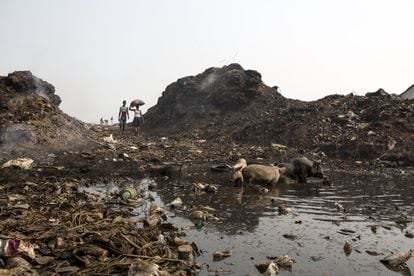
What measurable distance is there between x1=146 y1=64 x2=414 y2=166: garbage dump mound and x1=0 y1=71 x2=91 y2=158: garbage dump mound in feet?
28.3

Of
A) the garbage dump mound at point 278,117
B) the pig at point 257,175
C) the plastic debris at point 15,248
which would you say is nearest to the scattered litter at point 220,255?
the plastic debris at point 15,248

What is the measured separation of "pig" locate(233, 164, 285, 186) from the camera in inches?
387

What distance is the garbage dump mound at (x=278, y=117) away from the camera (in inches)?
635

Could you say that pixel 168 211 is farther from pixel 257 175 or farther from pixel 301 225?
pixel 257 175

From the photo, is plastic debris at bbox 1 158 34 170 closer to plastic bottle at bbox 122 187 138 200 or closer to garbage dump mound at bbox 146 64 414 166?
plastic bottle at bbox 122 187 138 200

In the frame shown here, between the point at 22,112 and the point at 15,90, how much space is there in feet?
9.63

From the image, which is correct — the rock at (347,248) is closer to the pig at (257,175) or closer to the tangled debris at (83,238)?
the tangled debris at (83,238)

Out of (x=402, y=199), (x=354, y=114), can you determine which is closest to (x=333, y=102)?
(x=354, y=114)

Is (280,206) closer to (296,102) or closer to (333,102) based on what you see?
(333,102)

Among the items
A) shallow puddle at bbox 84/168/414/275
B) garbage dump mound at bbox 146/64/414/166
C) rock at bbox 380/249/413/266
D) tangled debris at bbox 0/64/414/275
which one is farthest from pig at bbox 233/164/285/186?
garbage dump mound at bbox 146/64/414/166

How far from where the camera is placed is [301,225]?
650cm

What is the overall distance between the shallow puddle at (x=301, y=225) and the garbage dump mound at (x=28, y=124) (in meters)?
4.44

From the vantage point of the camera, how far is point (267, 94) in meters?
29.2

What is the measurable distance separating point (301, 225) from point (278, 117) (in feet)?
52.6
